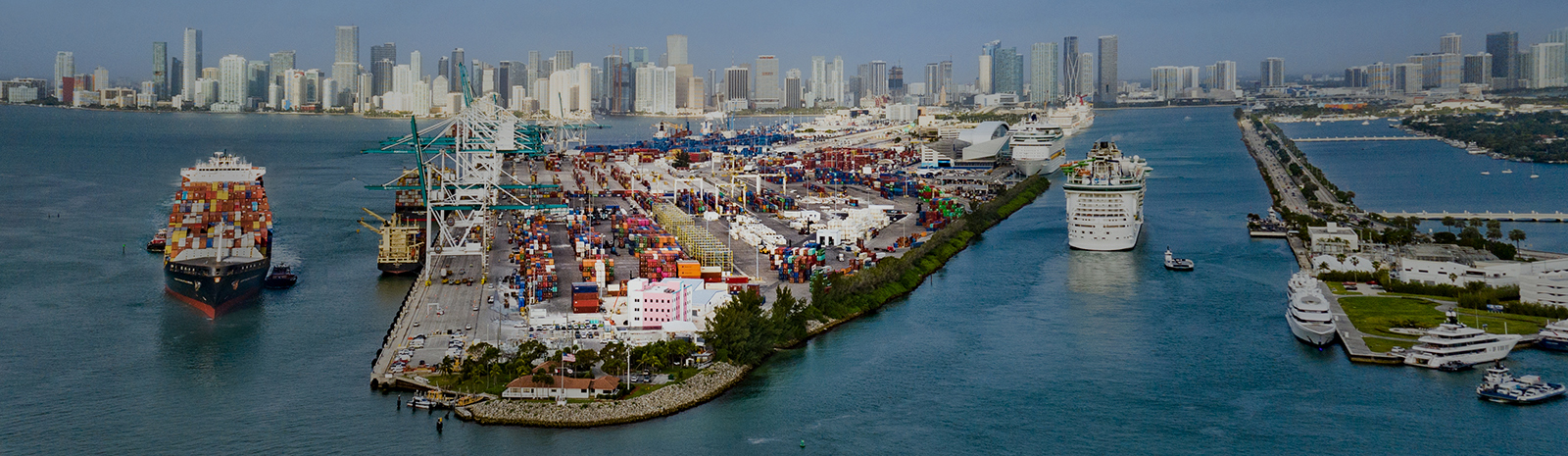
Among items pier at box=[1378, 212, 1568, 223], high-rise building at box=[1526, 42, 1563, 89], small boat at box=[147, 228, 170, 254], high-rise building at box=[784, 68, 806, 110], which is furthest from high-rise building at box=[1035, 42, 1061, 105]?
small boat at box=[147, 228, 170, 254]

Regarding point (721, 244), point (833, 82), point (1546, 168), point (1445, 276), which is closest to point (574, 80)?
point (833, 82)

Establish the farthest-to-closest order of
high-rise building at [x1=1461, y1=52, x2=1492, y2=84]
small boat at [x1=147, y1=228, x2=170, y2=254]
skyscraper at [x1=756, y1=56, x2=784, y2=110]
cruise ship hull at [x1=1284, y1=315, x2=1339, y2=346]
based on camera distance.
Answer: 1. skyscraper at [x1=756, y1=56, x2=784, y2=110]
2. high-rise building at [x1=1461, y1=52, x2=1492, y2=84]
3. small boat at [x1=147, y1=228, x2=170, y2=254]
4. cruise ship hull at [x1=1284, y1=315, x2=1339, y2=346]

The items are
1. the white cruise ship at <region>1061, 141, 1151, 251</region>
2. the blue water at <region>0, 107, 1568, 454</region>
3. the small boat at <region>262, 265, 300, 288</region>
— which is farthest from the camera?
the white cruise ship at <region>1061, 141, 1151, 251</region>

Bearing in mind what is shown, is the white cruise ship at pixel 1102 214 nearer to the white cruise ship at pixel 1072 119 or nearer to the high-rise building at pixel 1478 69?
the white cruise ship at pixel 1072 119

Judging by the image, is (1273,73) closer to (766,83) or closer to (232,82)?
(766,83)

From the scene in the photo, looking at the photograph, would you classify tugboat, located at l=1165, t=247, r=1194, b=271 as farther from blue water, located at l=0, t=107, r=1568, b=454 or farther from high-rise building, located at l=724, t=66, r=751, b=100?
high-rise building, located at l=724, t=66, r=751, b=100

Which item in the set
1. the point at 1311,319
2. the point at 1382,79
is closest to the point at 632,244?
the point at 1311,319
